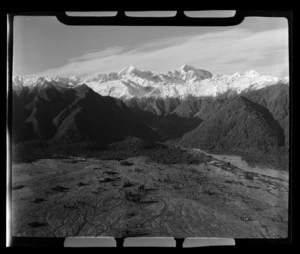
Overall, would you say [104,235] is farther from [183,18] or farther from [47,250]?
[183,18]

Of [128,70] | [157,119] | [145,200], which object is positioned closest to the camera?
[145,200]

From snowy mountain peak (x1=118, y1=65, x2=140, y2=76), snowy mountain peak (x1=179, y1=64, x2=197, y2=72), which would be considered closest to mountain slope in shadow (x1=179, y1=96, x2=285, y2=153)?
snowy mountain peak (x1=179, y1=64, x2=197, y2=72)

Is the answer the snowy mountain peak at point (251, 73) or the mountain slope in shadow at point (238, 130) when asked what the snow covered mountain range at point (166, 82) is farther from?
the mountain slope in shadow at point (238, 130)

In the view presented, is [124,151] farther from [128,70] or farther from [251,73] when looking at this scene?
[251,73]

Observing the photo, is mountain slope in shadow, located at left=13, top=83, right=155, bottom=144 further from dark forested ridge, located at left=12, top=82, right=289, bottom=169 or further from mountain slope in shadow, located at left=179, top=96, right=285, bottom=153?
mountain slope in shadow, located at left=179, top=96, right=285, bottom=153

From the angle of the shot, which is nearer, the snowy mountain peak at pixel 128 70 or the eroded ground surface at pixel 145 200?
the eroded ground surface at pixel 145 200

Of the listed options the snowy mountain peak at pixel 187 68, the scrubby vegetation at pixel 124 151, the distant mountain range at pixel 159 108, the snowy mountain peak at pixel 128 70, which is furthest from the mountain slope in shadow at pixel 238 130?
the snowy mountain peak at pixel 128 70

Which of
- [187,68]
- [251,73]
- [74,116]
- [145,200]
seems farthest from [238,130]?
[74,116]
